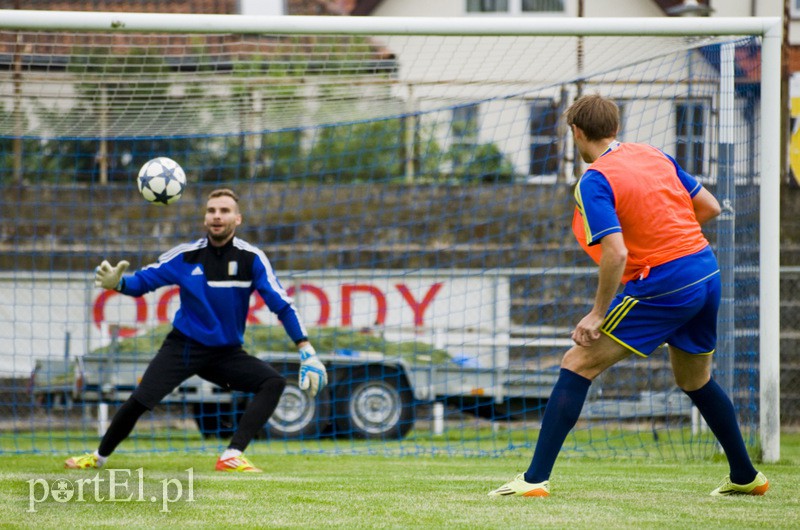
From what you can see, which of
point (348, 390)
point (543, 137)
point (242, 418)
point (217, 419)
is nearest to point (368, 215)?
point (543, 137)

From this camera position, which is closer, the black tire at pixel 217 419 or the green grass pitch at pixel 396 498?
the green grass pitch at pixel 396 498

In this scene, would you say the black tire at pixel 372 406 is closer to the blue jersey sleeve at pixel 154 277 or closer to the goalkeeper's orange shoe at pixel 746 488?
the blue jersey sleeve at pixel 154 277

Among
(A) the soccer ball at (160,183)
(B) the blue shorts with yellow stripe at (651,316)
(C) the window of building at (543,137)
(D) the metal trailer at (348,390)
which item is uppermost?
(C) the window of building at (543,137)

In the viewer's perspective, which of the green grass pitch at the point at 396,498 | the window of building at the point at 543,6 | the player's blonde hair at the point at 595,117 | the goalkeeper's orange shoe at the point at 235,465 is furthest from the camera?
the window of building at the point at 543,6

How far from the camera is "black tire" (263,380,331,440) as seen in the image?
402 inches

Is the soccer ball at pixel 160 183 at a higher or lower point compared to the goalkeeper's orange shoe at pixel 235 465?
higher

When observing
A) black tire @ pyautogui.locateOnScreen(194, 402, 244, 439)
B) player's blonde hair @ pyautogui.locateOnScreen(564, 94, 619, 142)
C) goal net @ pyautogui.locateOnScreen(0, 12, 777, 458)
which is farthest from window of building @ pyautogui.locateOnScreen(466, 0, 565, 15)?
player's blonde hair @ pyautogui.locateOnScreen(564, 94, 619, 142)

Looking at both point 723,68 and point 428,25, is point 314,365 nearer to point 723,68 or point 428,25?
point 428,25

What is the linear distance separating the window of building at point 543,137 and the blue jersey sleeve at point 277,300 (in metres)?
6.15

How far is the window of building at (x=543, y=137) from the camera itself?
12266 mm

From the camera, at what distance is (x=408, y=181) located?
44.5 ft

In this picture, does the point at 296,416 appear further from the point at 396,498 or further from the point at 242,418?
the point at 396,498

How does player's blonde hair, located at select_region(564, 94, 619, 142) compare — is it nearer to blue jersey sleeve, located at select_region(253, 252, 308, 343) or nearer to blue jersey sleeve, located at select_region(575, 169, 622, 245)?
blue jersey sleeve, located at select_region(575, 169, 622, 245)

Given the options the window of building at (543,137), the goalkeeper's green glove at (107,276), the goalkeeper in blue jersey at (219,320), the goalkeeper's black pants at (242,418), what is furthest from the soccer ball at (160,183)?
the window of building at (543,137)
